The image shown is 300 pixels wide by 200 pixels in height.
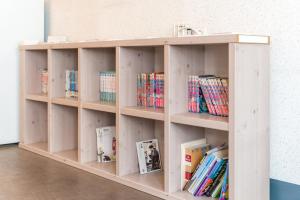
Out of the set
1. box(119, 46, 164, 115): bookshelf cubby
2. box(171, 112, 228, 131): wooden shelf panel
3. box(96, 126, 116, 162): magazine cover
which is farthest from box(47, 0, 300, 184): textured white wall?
box(96, 126, 116, 162): magazine cover

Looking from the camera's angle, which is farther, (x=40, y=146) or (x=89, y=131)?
(x=40, y=146)

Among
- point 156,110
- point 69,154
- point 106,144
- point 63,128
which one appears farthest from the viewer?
point 63,128

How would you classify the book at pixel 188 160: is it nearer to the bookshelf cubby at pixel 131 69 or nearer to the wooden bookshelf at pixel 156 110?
the wooden bookshelf at pixel 156 110

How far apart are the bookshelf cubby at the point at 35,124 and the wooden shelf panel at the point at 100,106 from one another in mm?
910

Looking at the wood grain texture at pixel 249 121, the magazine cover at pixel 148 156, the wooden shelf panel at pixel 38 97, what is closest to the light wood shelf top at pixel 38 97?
the wooden shelf panel at pixel 38 97

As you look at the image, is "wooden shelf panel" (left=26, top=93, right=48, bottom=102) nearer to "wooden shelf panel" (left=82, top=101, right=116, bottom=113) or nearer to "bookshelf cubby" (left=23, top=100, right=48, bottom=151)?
"bookshelf cubby" (left=23, top=100, right=48, bottom=151)

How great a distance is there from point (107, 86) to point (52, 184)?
78 centimetres

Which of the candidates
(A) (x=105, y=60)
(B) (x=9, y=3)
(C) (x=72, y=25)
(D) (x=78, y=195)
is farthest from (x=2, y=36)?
(D) (x=78, y=195)

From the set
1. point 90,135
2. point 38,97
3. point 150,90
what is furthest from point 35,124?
point 150,90

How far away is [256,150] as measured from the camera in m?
2.01

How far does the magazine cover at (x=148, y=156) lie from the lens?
258cm

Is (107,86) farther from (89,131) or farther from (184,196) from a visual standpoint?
(184,196)

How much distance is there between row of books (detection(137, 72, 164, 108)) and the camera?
243cm

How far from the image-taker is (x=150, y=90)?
2506 mm
